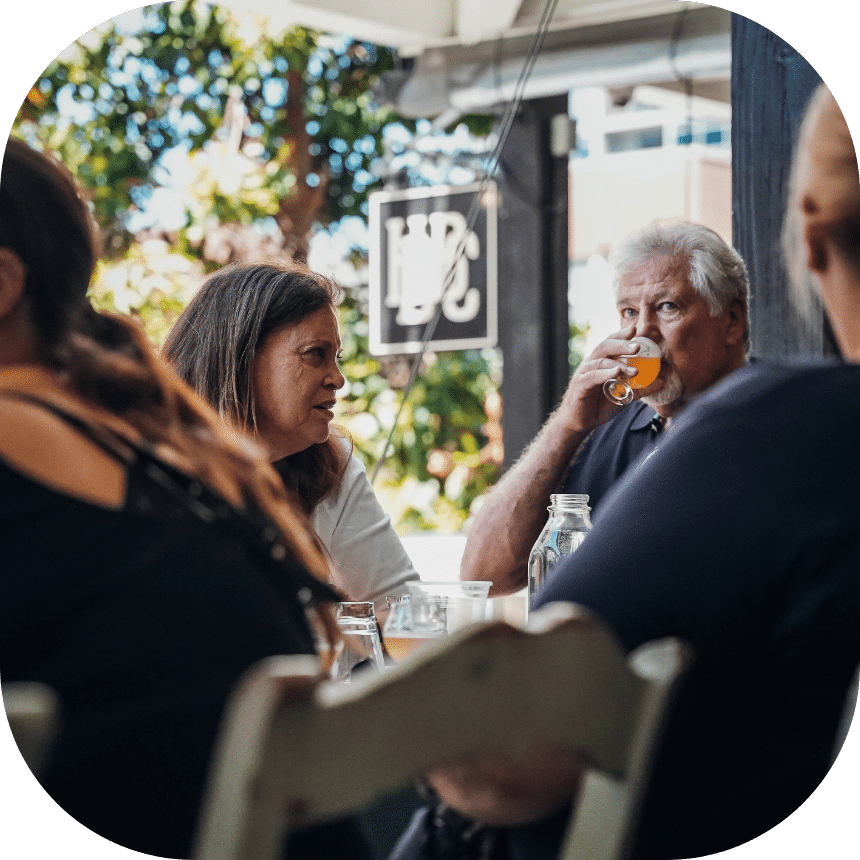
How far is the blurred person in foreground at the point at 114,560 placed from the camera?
180 cm

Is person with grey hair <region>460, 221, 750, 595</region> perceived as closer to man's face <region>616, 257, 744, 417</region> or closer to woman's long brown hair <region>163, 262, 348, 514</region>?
man's face <region>616, 257, 744, 417</region>

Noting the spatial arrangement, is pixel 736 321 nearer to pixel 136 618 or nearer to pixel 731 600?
pixel 731 600

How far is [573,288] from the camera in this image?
232 cm

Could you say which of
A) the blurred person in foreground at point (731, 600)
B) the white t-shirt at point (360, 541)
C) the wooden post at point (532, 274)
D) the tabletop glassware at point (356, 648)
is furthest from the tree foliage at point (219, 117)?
the blurred person in foreground at point (731, 600)

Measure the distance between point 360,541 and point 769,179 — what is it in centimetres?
A: 102

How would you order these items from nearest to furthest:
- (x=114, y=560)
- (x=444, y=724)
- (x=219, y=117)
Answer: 1. (x=444, y=724)
2. (x=114, y=560)
3. (x=219, y=117)

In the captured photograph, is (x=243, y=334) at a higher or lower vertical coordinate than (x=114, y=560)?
higher

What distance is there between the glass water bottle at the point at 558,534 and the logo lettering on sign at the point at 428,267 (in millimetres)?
400

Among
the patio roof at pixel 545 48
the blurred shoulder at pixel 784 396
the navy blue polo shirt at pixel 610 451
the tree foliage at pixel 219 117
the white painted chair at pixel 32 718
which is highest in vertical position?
the patio roof at pixel 545 48

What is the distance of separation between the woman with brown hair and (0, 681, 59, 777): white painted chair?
0.51m

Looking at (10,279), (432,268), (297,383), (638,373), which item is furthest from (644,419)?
(10,279)

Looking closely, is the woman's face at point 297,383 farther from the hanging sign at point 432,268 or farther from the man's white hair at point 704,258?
the man's white hair at point 704,258

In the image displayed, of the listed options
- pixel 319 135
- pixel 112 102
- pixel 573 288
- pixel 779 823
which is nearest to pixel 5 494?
pixel 112 102

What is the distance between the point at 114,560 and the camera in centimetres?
180
